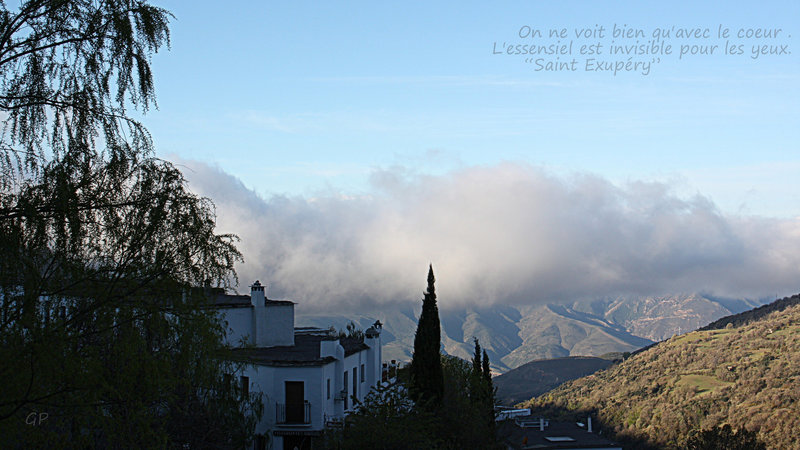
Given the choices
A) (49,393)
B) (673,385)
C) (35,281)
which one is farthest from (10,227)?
(673,385)

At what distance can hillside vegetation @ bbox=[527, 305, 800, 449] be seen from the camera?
282 ft

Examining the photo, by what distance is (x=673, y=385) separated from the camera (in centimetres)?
11644

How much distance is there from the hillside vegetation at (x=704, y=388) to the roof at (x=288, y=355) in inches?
2135

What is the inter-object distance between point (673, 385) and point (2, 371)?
397 ft

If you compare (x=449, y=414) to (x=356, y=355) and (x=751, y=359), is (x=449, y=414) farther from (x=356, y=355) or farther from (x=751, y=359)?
(x=751, y=359)

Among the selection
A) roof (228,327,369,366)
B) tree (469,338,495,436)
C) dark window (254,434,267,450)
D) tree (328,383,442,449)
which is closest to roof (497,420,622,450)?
tree (469,338,495,436)

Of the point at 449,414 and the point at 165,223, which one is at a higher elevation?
the point at 165,223

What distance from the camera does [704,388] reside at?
110438 mm

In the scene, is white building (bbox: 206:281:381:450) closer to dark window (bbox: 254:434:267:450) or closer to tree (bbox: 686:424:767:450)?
dark window (bbox: 254:434:267:450)

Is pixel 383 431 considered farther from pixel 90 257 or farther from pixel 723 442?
pixel 723 442

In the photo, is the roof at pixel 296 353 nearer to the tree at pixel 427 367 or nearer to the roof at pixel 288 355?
the roof at pixel 288 355

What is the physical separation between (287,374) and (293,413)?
1697 millimetres

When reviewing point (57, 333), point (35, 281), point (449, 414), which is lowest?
point (449, 414)

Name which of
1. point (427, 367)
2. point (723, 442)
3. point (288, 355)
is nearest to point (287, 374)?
point (288, 355)
